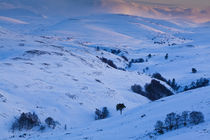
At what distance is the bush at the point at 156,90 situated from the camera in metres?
80.6

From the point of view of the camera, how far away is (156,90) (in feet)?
277

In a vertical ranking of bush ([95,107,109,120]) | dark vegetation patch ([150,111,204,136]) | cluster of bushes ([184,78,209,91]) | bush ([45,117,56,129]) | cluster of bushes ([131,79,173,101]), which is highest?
cluster of bushes ([184,78,209,91])

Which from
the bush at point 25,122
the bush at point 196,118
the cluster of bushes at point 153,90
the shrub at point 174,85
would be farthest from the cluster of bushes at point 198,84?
the bush at point 196,118

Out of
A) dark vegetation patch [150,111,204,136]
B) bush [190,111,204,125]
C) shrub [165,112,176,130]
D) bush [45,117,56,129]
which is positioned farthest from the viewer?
bush [45,117,56,129]

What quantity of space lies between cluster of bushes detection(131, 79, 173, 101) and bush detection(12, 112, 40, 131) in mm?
43212

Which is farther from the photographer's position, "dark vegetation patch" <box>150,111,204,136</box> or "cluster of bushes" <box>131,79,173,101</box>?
"cluster of bushes" <box>131,79,173,101</box>

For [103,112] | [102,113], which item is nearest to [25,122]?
[102,113]

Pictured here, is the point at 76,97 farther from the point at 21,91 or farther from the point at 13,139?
the point at 13,139

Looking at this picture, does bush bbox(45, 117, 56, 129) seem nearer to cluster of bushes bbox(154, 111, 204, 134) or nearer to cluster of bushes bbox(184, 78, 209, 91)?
cluster of bushes bbox(154, 111, 204, 134)

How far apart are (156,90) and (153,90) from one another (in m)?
1.41

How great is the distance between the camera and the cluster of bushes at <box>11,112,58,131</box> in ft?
131

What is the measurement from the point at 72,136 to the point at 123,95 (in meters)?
40.0

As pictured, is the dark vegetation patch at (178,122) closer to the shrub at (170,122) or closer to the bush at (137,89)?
the shrub at (170,122)

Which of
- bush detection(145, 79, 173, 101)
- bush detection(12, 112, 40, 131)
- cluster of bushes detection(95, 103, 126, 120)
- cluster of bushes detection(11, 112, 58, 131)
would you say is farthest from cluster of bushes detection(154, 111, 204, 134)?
bush detection(145, 79, 173, 101)
